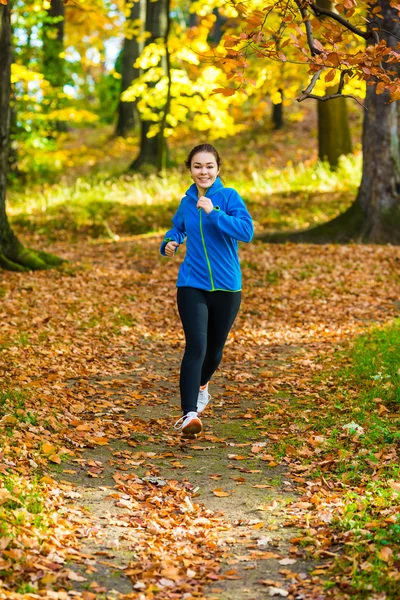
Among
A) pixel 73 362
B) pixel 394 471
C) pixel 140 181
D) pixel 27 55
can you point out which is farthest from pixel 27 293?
→ pixel 27 55

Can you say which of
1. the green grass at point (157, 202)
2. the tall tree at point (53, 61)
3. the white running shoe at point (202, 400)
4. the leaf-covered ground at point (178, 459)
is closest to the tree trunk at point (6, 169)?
the leaf-covered ground at point (178, 459)

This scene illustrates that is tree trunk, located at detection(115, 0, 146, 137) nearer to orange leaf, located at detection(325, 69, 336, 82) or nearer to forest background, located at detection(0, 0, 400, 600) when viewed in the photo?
forest background, located at detection(0, 0, 400, 600)

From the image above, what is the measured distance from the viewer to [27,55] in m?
19.2

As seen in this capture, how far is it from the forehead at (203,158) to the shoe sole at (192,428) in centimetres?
194

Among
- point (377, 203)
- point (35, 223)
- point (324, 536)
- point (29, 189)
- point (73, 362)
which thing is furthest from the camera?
point (29, 189)

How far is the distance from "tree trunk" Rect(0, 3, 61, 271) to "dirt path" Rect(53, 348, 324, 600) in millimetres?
4467

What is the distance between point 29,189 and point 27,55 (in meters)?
3.42

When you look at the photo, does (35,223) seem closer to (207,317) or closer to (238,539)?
(207,317)

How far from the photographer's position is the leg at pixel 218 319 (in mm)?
5883

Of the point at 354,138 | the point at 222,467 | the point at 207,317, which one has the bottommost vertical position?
the point at 222,467

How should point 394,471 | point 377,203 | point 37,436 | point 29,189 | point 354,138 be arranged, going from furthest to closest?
point 354,138
point 29,189
point 377,203
point 37,436
point 394,471

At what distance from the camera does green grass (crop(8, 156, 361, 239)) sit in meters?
16.3

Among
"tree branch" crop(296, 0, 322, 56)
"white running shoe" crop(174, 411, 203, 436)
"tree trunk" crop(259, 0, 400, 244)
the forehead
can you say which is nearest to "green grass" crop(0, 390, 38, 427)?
"white running shoe" crop(174, 411, 203, 436)

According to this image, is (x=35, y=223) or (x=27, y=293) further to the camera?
(x=35, y=223)
